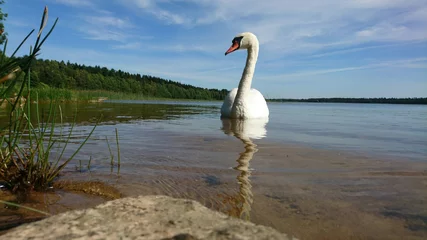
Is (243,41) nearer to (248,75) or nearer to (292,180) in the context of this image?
(248,75)

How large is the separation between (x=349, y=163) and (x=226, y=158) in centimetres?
139

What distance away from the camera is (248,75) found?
1027cm

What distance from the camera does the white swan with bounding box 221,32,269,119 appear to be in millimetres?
9008

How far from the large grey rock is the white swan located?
25.6 ft

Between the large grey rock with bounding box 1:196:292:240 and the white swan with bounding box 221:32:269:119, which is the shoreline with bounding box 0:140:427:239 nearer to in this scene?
the large grey rock with bounding box 1:196:292:240

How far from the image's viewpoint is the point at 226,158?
3469 mm

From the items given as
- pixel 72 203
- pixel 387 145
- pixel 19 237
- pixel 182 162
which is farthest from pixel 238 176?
pixel 387 145

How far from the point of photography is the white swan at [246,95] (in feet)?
29.6

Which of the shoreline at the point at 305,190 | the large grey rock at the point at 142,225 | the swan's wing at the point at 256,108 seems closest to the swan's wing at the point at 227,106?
the swan's wing at the point at 256,108

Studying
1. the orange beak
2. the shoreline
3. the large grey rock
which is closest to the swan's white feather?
the orange beak

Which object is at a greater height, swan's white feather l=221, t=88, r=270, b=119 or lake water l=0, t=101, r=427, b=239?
swan's white feather l=221, t=88, r=270, b=119

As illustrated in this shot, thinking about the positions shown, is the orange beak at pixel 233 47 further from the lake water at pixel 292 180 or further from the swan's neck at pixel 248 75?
the lake water at pixel 292 180

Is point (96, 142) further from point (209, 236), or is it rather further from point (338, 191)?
point (209, 236)

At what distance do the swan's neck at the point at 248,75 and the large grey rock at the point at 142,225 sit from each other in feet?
26.3
